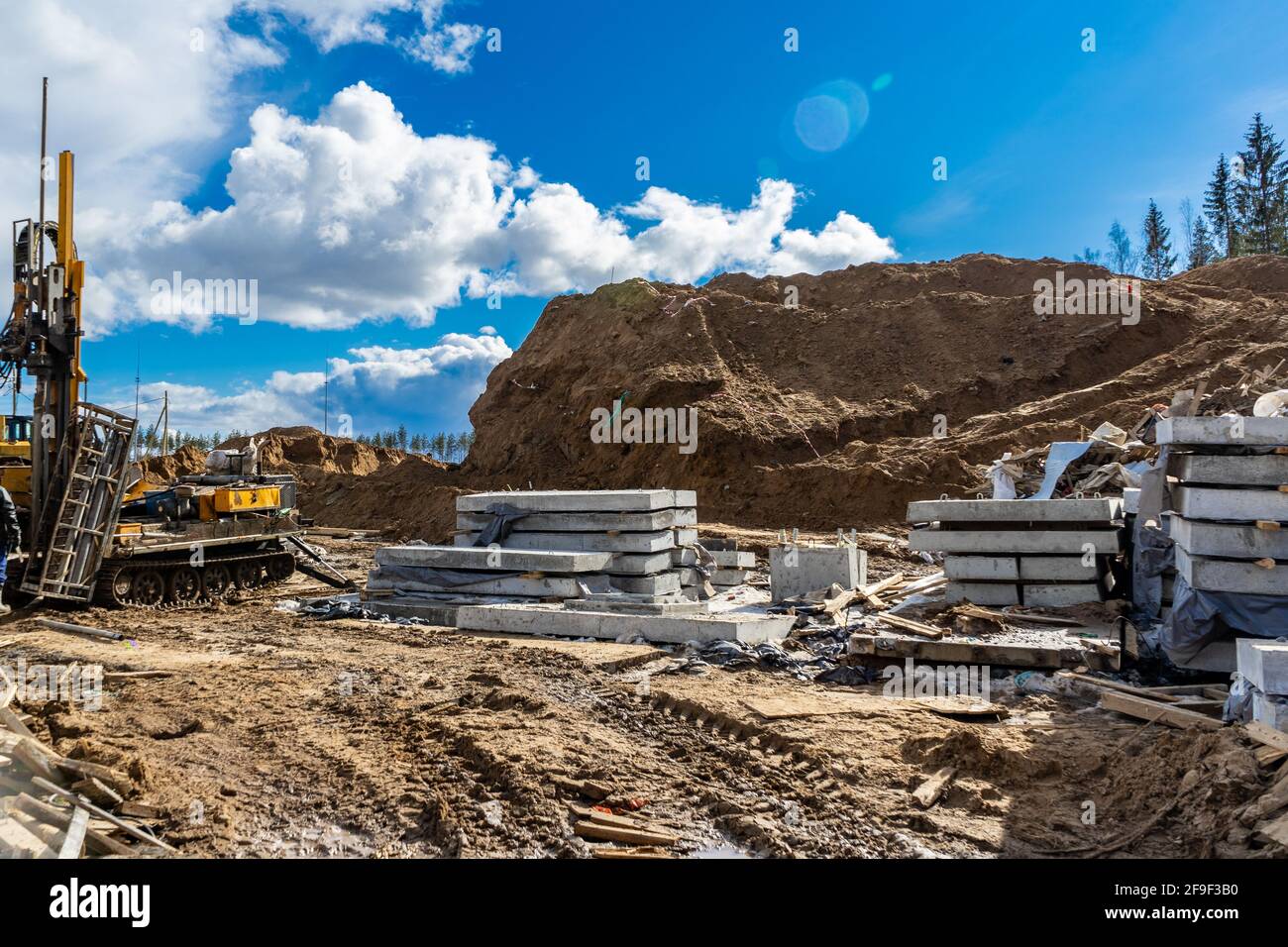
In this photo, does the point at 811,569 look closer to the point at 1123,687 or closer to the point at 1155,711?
the point at 1123,687

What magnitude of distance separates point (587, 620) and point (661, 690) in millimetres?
2641

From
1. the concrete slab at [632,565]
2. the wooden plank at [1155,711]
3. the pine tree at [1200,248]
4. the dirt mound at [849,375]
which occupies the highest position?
the pine tree at [1200,248]

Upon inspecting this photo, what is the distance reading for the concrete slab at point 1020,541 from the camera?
923 cm

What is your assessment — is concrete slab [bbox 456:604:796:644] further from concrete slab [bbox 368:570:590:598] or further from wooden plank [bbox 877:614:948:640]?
wooden plank [bbox 877:614:948:640]

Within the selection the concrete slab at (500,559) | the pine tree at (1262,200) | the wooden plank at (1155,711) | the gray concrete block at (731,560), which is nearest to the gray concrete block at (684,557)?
the concrete slab at (500,559)

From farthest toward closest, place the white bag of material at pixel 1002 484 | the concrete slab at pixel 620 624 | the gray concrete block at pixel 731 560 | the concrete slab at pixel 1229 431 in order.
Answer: the gray concrete block at pixel 731 560, the white bag of material at pixel 1002 484, the concrete slab at pixel 620 624, the concrete slab at pixel 1229 431

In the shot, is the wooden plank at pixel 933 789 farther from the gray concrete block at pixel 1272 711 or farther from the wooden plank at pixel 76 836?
the wooden plank at pixel 76 836

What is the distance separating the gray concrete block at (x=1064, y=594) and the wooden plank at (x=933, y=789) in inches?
202

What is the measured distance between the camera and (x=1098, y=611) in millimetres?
8977

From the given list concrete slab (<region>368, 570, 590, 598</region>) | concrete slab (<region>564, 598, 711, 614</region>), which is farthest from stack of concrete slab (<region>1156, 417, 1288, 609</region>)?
concrete slab (<region>368, 570, 590, 598</region>)

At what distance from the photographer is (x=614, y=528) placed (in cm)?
1097

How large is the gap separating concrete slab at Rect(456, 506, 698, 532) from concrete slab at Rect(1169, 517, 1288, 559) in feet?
20.0

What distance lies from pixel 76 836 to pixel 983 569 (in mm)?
8939
